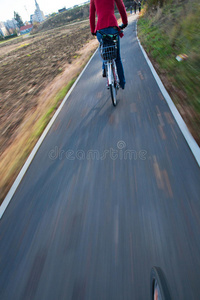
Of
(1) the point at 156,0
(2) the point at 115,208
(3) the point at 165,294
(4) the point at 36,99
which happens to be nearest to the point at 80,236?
(2) the point at 115,208

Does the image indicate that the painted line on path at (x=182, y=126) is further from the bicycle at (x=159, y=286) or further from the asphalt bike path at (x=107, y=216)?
the bicycle at (x=159, y=286)

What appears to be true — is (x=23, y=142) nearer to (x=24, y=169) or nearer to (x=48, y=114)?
(x=24, y=169)

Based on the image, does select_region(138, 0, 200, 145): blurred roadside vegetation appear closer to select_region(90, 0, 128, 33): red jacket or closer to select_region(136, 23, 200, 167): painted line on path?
select_region(136, 23, 200, 167): painted line on path

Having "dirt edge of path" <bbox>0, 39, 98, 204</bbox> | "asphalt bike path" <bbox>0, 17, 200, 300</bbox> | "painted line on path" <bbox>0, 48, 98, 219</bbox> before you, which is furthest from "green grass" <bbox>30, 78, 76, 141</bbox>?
"asphalt bike path" <bbox>0, 17, 200, 300</bbox>

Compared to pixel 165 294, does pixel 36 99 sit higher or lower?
higher

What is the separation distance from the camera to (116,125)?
162 inches

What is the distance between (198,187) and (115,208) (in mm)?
1148

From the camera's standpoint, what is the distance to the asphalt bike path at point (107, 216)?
1848mm

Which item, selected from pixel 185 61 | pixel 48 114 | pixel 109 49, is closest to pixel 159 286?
pixel 109 49

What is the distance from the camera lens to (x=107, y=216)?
2.40m

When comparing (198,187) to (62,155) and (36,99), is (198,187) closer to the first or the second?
(62,155)

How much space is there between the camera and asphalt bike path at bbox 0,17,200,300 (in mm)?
1848

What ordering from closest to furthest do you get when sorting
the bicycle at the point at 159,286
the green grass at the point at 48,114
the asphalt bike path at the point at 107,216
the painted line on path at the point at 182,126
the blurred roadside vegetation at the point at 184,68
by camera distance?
the bicycle at the point at 159,286, the asphalt bike path at the point at 107,216, the painted line on path at the point at 182,126, the blurred roadside vegetation at the point at 184,68, the green grass at the point at 48,114

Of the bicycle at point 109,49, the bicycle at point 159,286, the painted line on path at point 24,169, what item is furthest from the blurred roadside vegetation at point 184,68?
the painted line on path at point 24,169
